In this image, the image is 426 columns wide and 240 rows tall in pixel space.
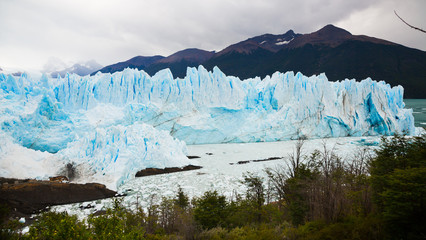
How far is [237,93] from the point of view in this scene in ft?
103

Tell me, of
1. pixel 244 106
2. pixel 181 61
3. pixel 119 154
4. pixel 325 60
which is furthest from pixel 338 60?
pixel 119 154

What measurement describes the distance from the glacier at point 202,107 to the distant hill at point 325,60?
64.5m

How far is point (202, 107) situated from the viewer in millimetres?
30250

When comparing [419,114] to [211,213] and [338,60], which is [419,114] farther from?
[338,60]

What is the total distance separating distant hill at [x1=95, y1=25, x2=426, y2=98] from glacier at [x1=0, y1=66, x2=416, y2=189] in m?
64.5

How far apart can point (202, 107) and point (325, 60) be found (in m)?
99.4

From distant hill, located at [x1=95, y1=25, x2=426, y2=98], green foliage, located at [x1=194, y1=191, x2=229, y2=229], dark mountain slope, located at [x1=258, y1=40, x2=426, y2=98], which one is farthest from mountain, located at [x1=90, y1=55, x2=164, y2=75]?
green foliage, located at [x1=194, y1=191, x2=229, y2=229]

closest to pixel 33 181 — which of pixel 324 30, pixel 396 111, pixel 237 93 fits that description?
pixel 237 93

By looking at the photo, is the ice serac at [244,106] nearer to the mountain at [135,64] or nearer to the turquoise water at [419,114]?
the turquoise water at [419,114]

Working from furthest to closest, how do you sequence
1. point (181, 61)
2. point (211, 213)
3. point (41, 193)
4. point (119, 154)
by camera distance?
point (181, 61) < point (119, 154) < point (41, 193) < point (211, 213)

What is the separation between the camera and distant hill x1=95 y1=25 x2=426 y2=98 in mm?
88312

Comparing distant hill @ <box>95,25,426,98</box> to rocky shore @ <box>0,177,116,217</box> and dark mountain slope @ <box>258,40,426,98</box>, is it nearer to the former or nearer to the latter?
dark mountain slope @ <box>258,40,426,98</box>

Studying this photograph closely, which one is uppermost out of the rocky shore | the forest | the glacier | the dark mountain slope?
the dark mountain slope

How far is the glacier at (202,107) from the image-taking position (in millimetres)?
23219
